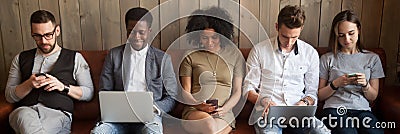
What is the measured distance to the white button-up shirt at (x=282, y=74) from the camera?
6.73 ft

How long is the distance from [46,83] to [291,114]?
1.15 m

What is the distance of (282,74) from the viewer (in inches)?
81.1

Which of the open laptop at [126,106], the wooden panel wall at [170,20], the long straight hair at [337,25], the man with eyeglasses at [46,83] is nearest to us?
the open laptop at [126,106]

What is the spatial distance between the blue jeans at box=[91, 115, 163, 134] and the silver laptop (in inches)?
20.2

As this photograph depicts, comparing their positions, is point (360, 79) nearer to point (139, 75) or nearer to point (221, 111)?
point (221, 111)

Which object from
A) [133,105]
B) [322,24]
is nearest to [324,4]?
[322,24]

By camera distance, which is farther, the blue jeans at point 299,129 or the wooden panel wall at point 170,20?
the wooden panel wall at point 170,20

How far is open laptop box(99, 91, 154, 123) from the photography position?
1808 mm

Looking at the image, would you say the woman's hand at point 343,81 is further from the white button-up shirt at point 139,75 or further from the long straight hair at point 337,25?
the white button-up shirt at point 139,75

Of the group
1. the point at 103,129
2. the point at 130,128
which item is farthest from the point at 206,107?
the point at 103,129

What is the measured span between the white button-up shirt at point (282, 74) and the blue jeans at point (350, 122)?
123mm

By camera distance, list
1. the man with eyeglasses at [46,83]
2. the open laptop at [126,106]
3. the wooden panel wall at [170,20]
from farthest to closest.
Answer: the wooden panel wall at [170,20]
the man with eyeglasses at [46,83]
the open laptop at [126,106]

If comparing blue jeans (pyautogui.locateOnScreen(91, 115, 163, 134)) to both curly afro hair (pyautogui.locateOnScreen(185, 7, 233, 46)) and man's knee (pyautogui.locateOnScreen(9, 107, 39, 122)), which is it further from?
curly afro hair (pyautogui.locateOnScreen(185, 7, 233, 46))

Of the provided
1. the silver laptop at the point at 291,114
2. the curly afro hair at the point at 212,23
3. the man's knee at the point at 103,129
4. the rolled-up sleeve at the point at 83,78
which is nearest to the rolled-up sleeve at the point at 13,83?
the rolled-up sleeve at the point at 83,78
